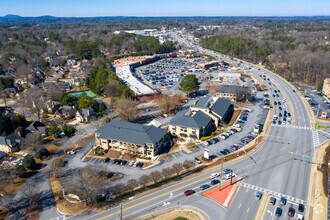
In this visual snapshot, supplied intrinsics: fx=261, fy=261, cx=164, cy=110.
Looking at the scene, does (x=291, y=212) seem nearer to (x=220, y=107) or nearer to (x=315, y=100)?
(x=220, y=107)

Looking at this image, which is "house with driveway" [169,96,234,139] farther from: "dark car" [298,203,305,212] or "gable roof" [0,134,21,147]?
"gable roof" [0,134,21,147]

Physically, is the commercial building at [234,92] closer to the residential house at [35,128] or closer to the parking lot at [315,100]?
the parking lot at [315,100]

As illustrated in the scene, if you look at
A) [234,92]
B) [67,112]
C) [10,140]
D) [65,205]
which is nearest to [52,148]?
[10,140]

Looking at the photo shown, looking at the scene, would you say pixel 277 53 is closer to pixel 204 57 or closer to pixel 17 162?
pixel 204 57

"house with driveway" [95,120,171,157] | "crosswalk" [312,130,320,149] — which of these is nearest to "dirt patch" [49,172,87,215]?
"house with driveway" [95,120,171,157]

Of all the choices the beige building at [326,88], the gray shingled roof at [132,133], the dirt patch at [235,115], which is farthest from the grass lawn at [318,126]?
the gray shingled roof at [132,133]

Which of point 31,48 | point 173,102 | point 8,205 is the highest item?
point 31,48

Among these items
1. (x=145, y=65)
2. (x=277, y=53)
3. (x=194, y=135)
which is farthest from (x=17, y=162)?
(x=277, y=53)
